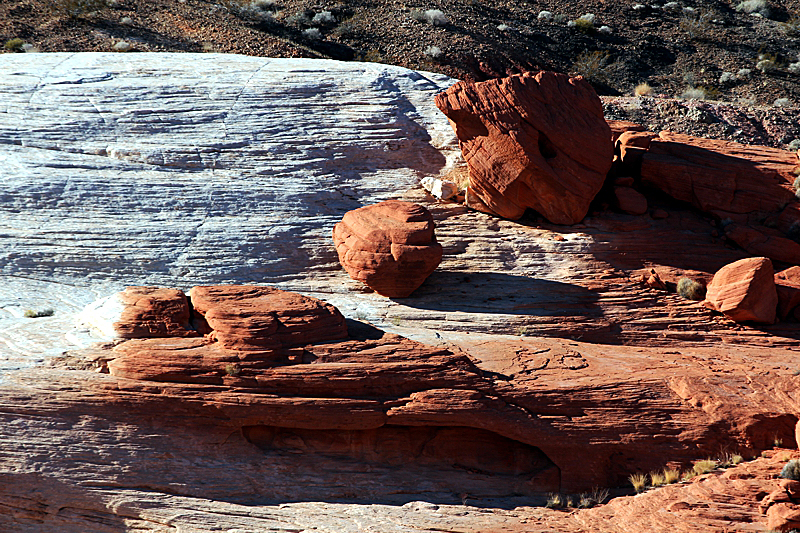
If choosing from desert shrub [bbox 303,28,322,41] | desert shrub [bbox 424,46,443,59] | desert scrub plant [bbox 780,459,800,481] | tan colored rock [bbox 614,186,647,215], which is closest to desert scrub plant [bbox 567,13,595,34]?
desert shrub [bbox 424,46,443,59]

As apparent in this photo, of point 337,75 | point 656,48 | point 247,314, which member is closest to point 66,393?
point 247,314

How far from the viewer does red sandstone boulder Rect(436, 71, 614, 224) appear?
47.7 ft

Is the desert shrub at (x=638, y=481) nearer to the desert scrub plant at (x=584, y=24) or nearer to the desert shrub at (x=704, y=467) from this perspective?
the desert shrub at (x=704, y=467)

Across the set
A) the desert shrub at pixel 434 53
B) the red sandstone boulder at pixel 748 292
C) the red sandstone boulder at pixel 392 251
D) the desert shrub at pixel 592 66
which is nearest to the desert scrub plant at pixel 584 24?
the desert shrub at pixel 592 66

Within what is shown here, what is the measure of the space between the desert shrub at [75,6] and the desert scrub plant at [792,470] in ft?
90.1

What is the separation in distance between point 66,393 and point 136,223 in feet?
16.8

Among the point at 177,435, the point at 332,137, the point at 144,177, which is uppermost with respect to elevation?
the point at 332,137

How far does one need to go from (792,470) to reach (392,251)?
26.1 ft

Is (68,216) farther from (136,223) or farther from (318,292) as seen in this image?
(318,292)

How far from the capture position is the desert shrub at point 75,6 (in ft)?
80.7

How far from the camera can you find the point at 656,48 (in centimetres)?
2694

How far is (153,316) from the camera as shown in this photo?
10938 millimetres

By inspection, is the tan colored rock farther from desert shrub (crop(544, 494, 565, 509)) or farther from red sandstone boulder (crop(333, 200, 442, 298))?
desert shrub (crop(544, 494, 565, 509))

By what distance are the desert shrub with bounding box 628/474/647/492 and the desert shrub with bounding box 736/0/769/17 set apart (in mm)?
27192
